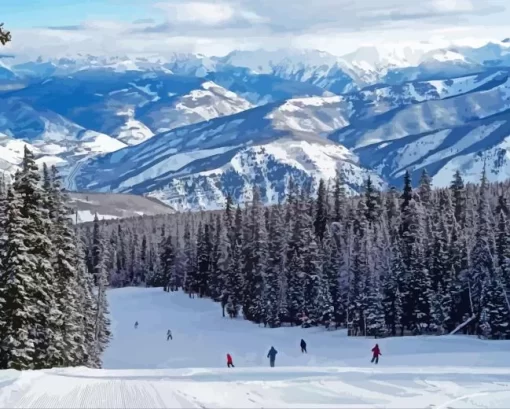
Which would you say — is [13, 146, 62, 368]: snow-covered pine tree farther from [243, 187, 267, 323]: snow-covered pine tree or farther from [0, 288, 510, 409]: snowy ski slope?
[243, 187, 267, 323]: snow-covered pine tree

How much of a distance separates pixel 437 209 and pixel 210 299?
3918 cm

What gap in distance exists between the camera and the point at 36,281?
39.1 metres

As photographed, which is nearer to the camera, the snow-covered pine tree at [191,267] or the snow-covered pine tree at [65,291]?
the snow-covered pine tree at [65,291]

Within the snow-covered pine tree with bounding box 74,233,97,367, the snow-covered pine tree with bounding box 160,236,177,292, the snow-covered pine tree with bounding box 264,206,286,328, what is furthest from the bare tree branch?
the snow-covered pine tree with bounding box 160,236,177,292

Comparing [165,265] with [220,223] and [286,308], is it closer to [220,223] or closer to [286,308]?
[220,223]

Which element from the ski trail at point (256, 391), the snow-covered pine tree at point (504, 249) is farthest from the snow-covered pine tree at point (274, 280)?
the ski trail at point (256, 391)

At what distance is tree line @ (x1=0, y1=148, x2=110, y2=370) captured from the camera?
37750 mm

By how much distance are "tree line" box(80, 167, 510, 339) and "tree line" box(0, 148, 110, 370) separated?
129ft

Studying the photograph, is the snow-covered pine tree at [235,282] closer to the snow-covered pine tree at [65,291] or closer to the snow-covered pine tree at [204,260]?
the snow-covered pine tree at [204,260]

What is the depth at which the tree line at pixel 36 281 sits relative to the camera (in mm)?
37750

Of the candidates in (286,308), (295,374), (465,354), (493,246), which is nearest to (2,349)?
(295,374)

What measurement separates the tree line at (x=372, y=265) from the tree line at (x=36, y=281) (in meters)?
39.4

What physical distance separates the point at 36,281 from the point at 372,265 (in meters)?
49.8

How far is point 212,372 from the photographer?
36969 millimetres
